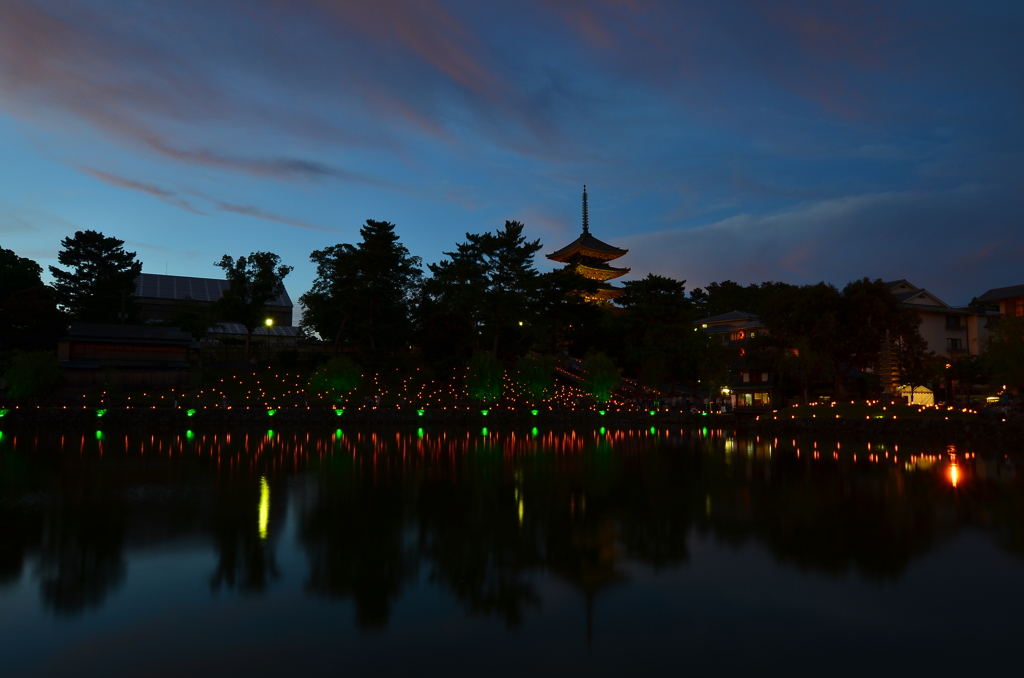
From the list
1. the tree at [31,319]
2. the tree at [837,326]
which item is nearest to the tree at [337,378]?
the tree at [31,319]

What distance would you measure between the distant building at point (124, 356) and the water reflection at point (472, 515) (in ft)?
78.2

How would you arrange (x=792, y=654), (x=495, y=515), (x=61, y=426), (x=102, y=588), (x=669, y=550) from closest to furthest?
(x=792, y=654) < (x=102, y=588) < (x=669, y=550) < (x=495, y=515) < (x=61, y=426)

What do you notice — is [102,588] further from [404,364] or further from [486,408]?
[404,364]

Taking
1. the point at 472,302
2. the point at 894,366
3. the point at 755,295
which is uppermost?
the point at 755,295

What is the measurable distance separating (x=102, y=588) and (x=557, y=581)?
5.42m

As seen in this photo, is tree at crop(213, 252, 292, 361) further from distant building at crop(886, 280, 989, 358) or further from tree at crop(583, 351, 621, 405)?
distant building at crop(886, 280, 989, 358)

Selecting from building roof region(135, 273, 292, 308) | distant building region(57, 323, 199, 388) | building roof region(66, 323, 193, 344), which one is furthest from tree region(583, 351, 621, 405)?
building roof region(135, 273, 292, 308)

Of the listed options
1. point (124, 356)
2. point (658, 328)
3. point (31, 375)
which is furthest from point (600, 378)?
point (31, 375)

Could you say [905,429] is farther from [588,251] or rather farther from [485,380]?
[588,251]

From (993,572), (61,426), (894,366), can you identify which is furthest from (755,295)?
(993,572)

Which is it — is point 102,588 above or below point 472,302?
below

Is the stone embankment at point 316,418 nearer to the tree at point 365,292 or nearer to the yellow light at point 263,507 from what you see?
the tree at point 365,292

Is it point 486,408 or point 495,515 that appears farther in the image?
point 486,408

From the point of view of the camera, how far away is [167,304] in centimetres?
7338
